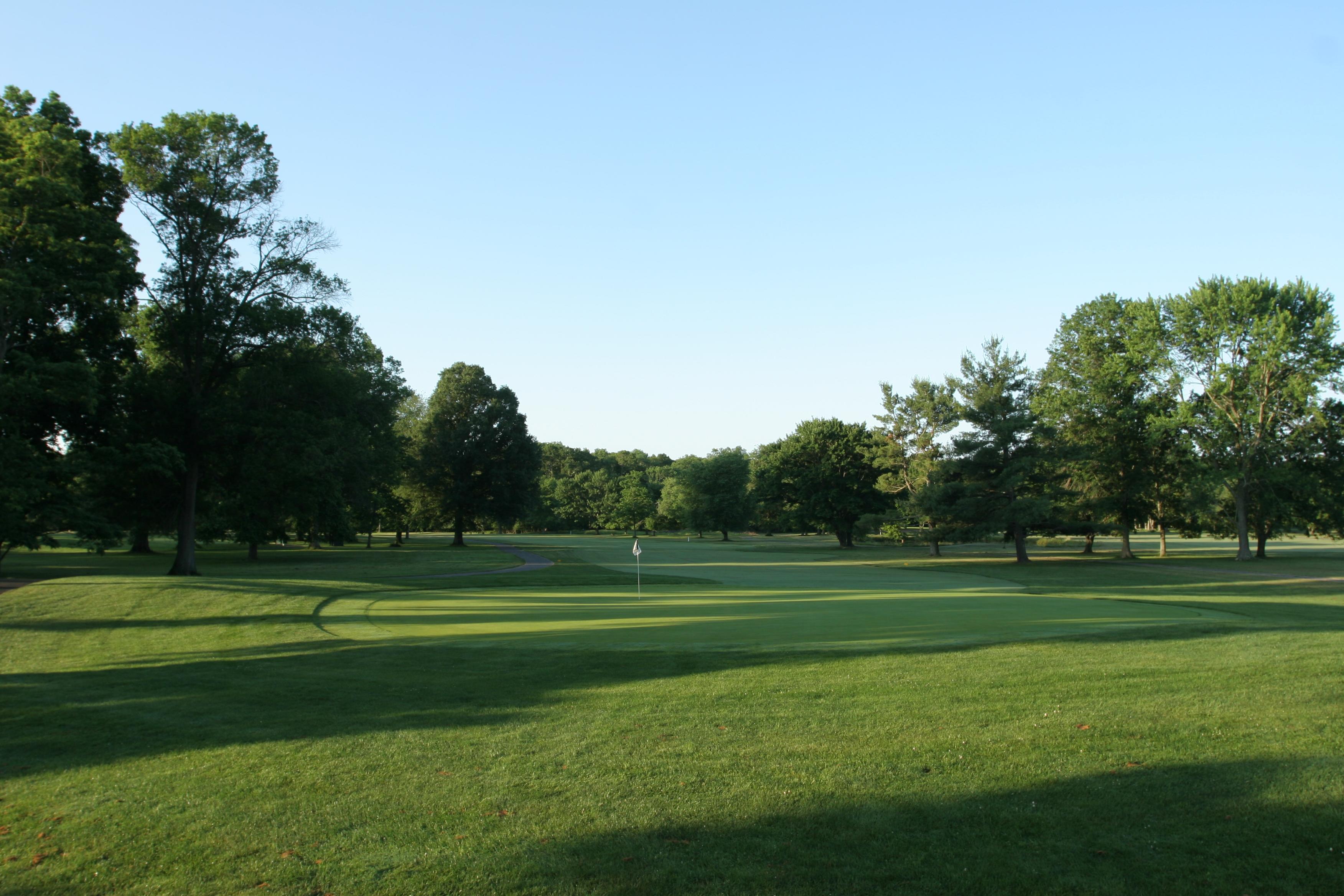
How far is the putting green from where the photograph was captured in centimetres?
1627

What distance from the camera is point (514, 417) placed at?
7694 centimetres

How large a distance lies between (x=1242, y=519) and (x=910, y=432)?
2646cm

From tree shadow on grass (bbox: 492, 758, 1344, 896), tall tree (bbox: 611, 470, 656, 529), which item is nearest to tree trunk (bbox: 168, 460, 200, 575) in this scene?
tree shadow on grass (bbox: 492, 758, 1344, 896)

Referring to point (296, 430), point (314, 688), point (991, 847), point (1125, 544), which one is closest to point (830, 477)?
point (1125, 544)

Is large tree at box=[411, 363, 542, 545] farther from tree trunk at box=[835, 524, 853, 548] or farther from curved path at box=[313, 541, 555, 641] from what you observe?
curved path at box=[313, 541, 555, 641]

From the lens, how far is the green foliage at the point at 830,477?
77.8 meters

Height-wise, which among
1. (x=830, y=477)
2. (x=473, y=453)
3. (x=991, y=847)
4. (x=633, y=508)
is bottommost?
(x=991, y=847)

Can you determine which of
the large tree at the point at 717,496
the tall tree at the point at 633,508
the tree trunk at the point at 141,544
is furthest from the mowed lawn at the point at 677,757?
the tall tree at the point at 633,508

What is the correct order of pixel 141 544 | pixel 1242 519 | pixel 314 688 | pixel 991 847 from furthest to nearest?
pixel 141 544, pixel 1242 519, pixel 314 688, pixel 991 847

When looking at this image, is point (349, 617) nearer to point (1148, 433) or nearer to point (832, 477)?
point (1148, 433)

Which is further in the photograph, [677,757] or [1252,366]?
[1252,366]

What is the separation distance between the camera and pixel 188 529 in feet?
111

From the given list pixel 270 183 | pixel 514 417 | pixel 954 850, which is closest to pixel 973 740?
pixel 954 850

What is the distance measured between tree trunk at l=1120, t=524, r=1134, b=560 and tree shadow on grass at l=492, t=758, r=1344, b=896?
53.8 meters
